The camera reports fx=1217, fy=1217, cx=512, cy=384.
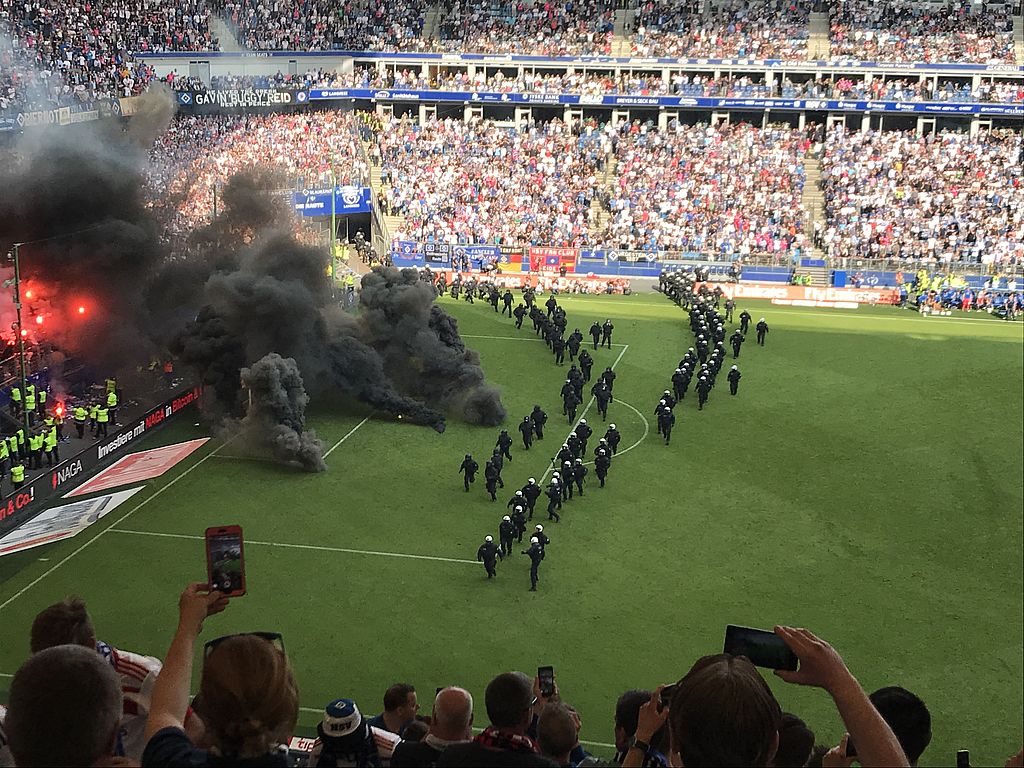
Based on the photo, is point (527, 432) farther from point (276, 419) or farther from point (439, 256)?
point (439, 256)

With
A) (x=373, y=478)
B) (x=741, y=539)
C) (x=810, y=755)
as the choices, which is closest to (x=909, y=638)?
(x=741, y=539)

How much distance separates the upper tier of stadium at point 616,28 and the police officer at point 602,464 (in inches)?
1148

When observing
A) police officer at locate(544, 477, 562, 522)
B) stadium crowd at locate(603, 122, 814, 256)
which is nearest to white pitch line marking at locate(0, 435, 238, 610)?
police officer at locate(544, 477, 562, 522)

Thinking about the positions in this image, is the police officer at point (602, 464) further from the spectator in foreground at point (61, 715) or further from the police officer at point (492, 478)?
the spectator in foreground at point (61, 715)

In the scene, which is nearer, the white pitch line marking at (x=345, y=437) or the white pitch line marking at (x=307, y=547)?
the white pitch line marking at (x=307, y=547)

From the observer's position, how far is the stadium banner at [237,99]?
41.5 metres

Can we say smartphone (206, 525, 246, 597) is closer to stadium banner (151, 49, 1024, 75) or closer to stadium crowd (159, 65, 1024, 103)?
stadium crowd (159, 65, 1024, 103)

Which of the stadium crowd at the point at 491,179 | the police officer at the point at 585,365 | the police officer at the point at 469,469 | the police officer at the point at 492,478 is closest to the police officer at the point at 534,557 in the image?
the police officer at the point at 492,478

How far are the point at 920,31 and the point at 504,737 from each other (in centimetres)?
5089

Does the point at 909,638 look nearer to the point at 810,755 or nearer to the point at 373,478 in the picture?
the point at 373,478

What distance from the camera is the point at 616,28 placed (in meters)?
51.8

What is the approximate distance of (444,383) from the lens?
89.1 feet

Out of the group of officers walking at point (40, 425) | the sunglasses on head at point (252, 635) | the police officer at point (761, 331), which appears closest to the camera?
the sunglasses on head at point (252, 635)

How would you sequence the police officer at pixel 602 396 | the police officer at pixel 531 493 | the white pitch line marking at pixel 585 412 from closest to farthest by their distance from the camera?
the police officer at pixel 531 493 → the white pitch line marking at pixel 585 412 → the police officer at pixel 602 396
